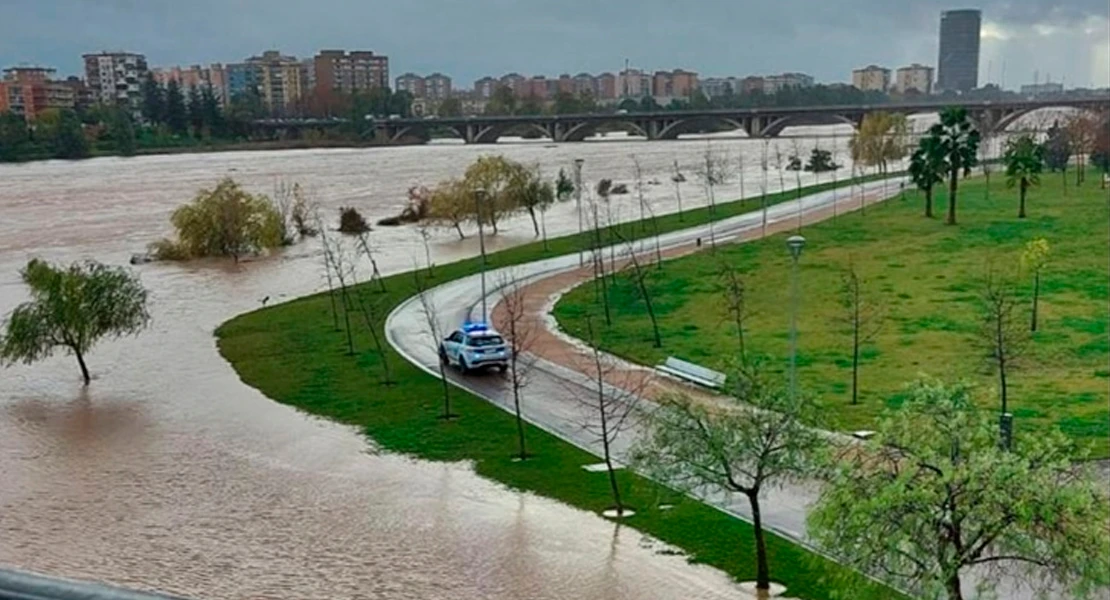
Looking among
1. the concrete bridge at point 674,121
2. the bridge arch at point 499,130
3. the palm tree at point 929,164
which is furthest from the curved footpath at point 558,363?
the bridge arch at point 499,130

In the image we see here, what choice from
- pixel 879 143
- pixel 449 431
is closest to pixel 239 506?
pixel 449 431

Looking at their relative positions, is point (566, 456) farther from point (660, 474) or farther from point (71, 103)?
point (71, 103)

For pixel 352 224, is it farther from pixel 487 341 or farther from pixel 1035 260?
pixel 1035 260

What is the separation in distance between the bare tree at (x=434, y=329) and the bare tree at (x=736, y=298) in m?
6.08

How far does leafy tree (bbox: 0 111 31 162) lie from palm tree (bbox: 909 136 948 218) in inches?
2601

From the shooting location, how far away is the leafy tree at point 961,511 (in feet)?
30.3

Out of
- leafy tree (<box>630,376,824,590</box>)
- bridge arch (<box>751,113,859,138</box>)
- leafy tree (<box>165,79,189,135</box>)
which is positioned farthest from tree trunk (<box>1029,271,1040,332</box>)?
leafy tree (<box>165,79,189,135</box>)

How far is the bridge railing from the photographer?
1432 mm

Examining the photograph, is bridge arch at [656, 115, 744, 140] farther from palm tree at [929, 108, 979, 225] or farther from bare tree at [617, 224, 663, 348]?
bare tree at [617, 224, 663, 348]

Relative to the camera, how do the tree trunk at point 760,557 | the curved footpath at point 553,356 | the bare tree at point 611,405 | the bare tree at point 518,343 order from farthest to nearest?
the bare tree at point 518,343 → the bare tree at point 611,405 → the curved footpath at point 553,356 → the tree trunk at point 760,557

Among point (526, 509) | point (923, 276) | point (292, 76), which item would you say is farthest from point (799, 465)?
point (292, 76)

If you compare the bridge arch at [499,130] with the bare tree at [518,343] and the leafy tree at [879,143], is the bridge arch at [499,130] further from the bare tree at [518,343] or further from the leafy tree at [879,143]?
the bare tree at [518,343]

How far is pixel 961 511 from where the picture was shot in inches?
370

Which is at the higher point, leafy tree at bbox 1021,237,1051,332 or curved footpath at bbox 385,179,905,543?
leafy tree at bbox 1021,237,1051,332
